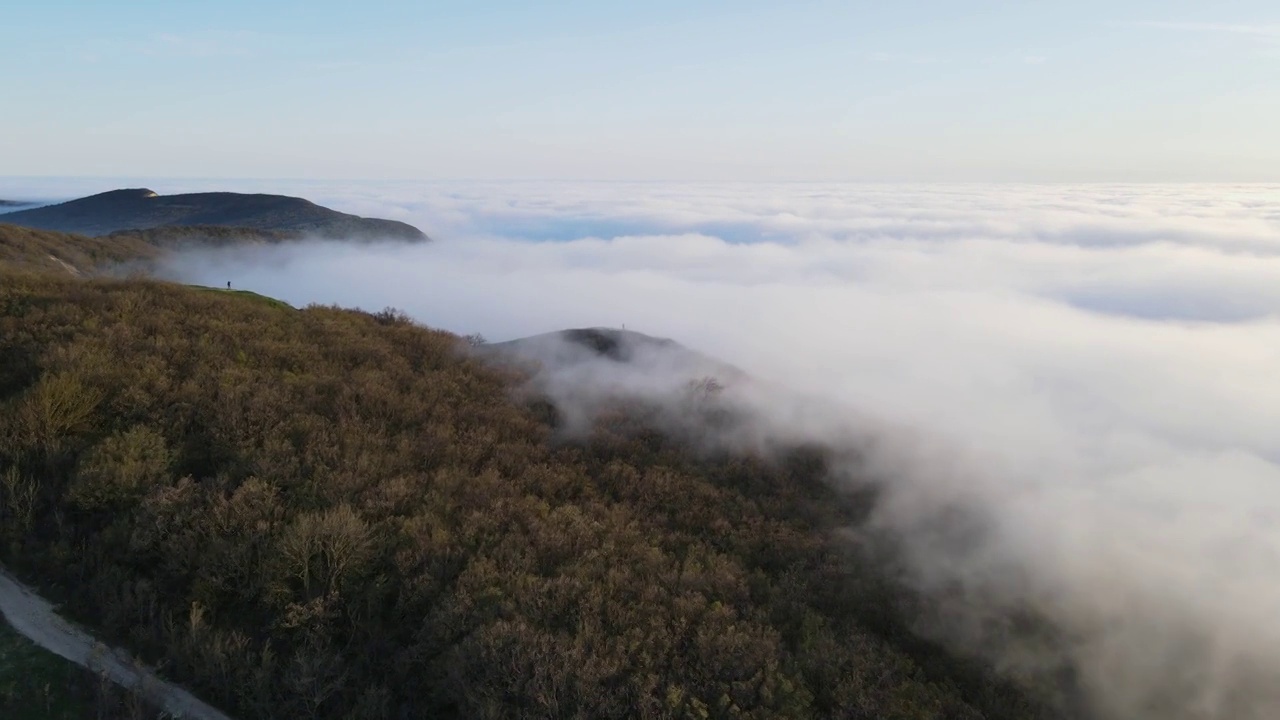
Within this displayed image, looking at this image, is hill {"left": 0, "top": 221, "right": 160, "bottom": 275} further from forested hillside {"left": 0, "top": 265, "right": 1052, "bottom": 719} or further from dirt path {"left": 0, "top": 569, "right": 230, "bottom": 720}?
dirt path {"left": 0, "top": 569, "right": 230, "bottom": 720}

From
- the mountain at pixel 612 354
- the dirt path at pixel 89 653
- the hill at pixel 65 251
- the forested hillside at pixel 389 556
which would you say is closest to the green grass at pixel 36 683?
the dirt path at pixel 89 653

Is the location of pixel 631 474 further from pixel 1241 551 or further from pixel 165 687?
pixel 1241 551

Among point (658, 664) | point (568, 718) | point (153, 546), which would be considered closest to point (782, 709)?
point (658, 664)

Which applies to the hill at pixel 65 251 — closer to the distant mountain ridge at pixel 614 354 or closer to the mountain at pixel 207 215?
the distant mountain ridge at pixel 614 354

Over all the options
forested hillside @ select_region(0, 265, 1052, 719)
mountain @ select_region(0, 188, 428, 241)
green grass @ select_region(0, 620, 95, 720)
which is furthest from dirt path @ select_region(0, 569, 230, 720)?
mountain @ select_region(0, 188, 428, 241)

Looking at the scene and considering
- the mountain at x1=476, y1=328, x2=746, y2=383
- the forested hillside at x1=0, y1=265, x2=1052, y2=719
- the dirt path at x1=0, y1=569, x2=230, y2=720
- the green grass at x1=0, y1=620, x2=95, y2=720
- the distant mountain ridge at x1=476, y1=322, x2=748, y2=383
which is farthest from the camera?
the distant mountain ridge at x1=476, y1=322, x2=748, y2=383
